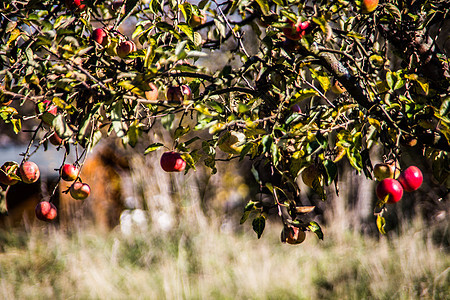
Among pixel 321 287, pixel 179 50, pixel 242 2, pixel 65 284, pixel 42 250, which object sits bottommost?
pixel 321 287

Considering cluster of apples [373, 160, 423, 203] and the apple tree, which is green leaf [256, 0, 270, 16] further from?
cluster of apples [373, 160, 423, 203]

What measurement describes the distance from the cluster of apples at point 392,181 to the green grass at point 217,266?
182cm

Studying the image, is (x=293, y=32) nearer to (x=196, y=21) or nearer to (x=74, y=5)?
(x=196, y=21)

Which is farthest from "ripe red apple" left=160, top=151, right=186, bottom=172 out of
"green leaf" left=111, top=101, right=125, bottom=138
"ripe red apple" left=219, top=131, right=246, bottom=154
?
"green leaf" left=111, top=101, right=125, bottom=138

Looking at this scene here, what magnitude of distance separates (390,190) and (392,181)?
2cm

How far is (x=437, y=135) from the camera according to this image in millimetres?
844

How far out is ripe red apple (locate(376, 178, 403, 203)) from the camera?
902 millimetres

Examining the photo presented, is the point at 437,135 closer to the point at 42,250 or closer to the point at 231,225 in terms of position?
the point at 42,250

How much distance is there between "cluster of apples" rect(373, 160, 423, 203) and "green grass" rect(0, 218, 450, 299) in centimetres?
182

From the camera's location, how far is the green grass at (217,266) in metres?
2.73

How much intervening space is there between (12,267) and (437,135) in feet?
12.0

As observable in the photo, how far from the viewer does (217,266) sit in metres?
3.21

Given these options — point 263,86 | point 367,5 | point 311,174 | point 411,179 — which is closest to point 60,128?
point 263,86

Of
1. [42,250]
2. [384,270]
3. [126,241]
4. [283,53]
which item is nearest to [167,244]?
[126,241]
